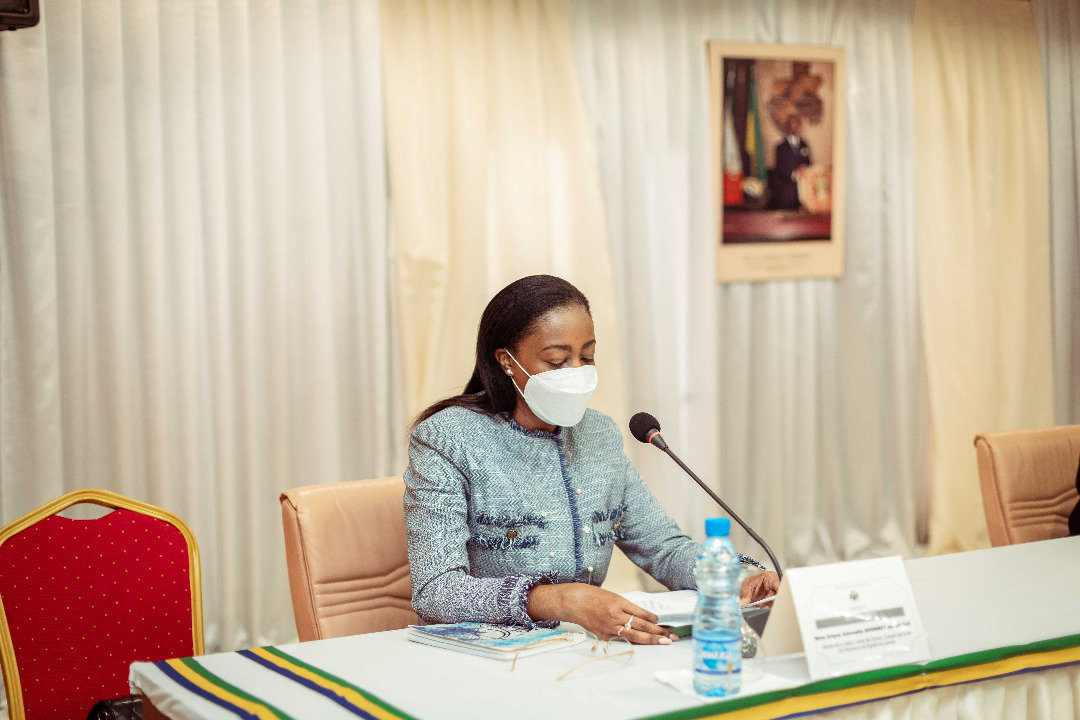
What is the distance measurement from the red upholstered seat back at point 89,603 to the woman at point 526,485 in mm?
533

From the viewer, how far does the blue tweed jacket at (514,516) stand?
1.90 m

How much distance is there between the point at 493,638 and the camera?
171cm

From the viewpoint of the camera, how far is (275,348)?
384 centimetres

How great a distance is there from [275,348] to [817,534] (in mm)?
2617

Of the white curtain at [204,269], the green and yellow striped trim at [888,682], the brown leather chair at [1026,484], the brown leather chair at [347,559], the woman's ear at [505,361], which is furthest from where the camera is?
the white curtain at [204,269]

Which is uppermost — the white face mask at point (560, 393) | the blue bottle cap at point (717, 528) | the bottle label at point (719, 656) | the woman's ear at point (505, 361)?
the woman's ear at point (505, 361)

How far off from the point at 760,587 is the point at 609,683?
20.1 inches

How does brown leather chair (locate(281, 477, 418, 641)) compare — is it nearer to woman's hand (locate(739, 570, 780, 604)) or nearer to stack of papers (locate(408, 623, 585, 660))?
stack of papers (locate(408, 623, 585, 660))

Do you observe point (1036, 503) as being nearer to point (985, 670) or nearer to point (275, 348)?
point (985, 670)

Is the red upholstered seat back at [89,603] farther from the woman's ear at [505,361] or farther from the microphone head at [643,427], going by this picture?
the microphone head at [643,427]

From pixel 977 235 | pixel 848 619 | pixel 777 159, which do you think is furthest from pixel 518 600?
pixel 977 235

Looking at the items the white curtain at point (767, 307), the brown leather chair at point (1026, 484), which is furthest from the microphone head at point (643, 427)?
the white curtain at point (767, 307)

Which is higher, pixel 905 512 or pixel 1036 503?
pixel 1036 503

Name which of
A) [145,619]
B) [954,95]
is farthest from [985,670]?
[954,95]
